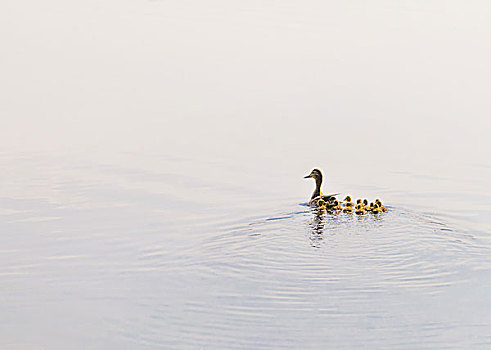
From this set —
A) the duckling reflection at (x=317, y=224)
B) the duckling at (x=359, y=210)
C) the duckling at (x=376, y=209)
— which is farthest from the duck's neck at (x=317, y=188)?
the duckling at (x=376, y=209)

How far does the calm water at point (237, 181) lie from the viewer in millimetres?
7133

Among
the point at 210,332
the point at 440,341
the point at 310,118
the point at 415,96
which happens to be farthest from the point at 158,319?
the point at 415,96

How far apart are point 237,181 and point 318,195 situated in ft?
4.27

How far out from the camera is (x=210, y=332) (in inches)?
263

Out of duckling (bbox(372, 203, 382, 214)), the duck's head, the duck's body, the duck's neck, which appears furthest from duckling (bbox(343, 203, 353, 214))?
the duck's head

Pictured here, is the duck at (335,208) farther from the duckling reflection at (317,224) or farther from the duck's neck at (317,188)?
the duck's neck at (317,188)

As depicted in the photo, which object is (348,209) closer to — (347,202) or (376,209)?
(347,202)

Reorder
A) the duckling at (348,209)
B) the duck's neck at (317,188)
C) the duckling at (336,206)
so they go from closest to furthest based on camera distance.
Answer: the duckling at (348,209)
the duckling at (336,206)
the duck's neck at (317,188)

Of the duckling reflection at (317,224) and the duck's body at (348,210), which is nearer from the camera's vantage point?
the duckling reflection at (317,224)

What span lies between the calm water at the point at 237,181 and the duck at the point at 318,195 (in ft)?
0.67

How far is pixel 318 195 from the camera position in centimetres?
1134

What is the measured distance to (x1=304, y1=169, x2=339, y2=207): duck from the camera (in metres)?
11.0

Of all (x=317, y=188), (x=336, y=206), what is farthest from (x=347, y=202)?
(x=317, y=188)

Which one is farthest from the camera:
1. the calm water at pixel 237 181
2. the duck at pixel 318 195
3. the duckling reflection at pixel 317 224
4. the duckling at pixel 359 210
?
the duck at pixel 318 195
